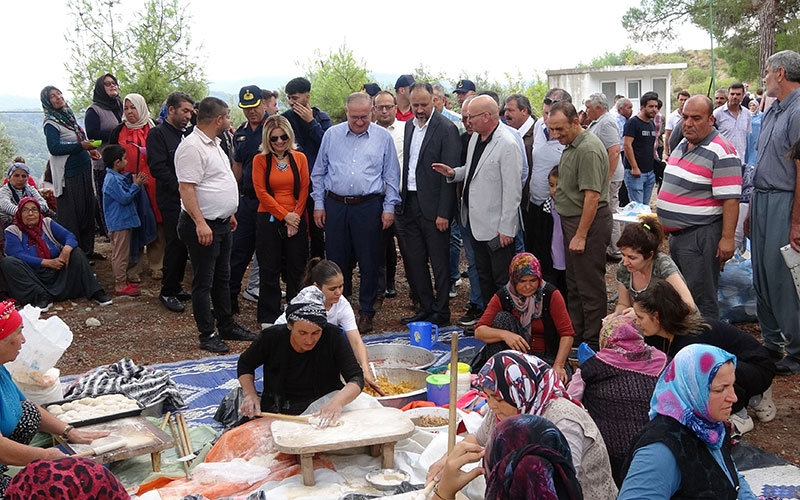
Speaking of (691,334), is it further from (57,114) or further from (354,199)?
(57,114)

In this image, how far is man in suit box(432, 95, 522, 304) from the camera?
5.68 metres

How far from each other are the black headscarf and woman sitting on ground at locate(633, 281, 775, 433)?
6.02 metres

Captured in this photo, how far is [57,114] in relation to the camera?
24.1ft

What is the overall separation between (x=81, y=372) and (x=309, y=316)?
279 centimetres

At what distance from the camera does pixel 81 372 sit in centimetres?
552

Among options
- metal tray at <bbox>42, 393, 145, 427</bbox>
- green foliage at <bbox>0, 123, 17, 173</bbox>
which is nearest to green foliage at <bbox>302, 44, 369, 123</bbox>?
green foliage at <bbox>0, 123, 17, 173</bbox>

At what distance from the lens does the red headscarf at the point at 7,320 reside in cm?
313

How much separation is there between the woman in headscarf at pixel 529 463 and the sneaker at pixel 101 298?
5712 mm

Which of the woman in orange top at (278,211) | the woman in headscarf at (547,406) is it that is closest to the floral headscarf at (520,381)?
the woman in headscarf at (547,406)

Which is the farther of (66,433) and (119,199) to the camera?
(119,199)

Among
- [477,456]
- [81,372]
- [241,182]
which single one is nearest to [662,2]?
[241,182]

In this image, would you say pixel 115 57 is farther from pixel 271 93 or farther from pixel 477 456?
→ pixel 477 456

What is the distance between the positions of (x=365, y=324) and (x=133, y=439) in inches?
113

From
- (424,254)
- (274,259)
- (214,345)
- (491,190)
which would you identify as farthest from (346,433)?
(424,254)
